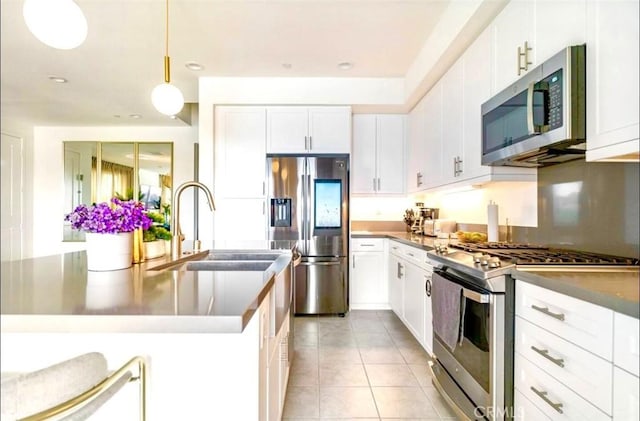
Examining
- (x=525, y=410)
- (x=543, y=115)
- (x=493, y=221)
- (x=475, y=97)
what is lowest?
(x=525, y=410)

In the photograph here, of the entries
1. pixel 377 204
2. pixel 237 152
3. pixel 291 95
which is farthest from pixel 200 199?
pixel 377 204

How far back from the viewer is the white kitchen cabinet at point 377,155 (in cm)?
409

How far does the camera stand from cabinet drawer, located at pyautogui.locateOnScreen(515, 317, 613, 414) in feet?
3.34

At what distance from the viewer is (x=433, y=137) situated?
3.22m

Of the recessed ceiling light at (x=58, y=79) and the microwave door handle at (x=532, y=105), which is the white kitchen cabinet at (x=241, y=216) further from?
Result: the microwave door handle at (x=532, y=105)

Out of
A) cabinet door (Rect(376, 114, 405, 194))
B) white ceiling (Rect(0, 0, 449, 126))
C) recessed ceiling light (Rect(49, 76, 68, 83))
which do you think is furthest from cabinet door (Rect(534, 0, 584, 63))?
recessed ceiling light (Rect(49, 76, 68, 83))

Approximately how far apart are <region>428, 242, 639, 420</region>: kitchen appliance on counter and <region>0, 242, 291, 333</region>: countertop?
103 cm

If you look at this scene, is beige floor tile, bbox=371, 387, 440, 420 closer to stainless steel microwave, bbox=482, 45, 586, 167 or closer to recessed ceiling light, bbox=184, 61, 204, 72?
stainless steel microwave, bbox=482, 45, 586, 167

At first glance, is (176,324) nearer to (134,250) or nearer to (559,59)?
(134,250)

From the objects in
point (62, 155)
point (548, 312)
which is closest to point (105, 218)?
point (548, 312)

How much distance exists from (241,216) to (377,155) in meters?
1.78

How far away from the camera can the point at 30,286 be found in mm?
894

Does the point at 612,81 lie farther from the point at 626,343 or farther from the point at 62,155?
the point at 62,155

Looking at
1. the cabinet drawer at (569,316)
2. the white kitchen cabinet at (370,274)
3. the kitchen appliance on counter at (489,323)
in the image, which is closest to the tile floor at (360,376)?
the kitchen appliance on counter at (489,323)
